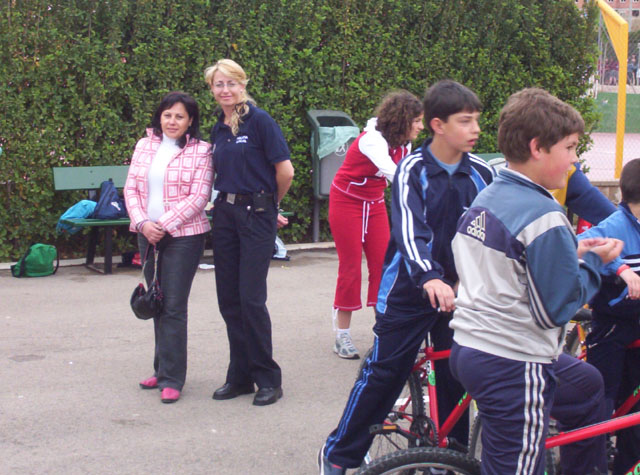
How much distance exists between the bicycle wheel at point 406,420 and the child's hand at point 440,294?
1.94 ft

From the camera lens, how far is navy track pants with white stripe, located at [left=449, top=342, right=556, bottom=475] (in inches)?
110

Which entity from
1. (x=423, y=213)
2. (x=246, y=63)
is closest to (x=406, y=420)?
(x=423, y=213)

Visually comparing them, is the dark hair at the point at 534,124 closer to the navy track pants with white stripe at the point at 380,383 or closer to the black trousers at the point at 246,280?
the navy track pants with white stripe at the point at 380,383

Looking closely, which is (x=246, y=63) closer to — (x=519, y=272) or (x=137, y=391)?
(x=137, y=391)

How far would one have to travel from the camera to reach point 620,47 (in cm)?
1245

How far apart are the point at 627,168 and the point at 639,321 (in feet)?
2.19

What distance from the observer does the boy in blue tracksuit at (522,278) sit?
2.67m

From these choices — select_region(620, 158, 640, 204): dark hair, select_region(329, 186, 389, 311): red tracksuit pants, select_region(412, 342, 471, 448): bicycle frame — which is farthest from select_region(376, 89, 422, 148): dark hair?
select_region(412, 342, 471, 448): bicycle frame

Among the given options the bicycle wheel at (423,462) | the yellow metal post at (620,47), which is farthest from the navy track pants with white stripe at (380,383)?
the yellow metal post at (620,47)

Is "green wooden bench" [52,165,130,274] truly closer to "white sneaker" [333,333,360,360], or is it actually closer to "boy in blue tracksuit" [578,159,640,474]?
"white sneaker" [333,333,360,360]

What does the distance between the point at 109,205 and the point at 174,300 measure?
12.5 ft

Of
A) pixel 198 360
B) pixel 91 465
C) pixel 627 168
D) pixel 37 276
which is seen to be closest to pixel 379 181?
pixel 198 360

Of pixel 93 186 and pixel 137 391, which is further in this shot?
pixel 93 186

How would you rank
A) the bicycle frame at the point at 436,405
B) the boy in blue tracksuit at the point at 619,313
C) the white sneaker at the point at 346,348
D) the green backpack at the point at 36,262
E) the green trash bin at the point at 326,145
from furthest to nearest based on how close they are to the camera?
the green trash bin at the point at 326,145 < the green backpack at the point at 36,262 < the white sneaker at the point at 346,348 < the boy in blue tracksuit at the point at 619,313 < the bicycle frame at the point at 436,405
